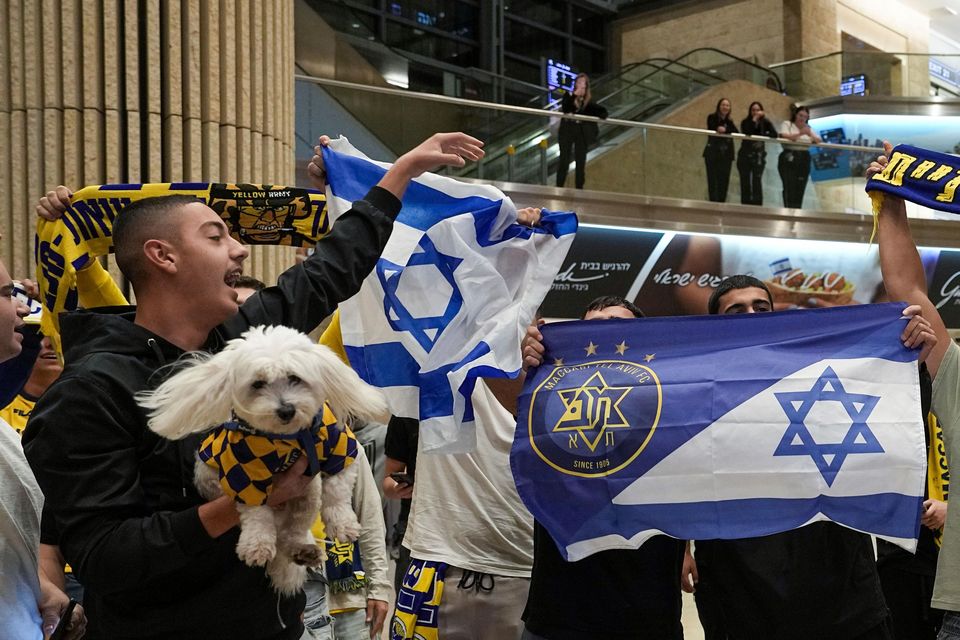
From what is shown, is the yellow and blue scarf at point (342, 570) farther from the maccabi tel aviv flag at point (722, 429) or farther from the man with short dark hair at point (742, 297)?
the man with short dark hair at point (742, 297)

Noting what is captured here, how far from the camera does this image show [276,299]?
2.59m

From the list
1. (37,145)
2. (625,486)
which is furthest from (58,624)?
(37,145)

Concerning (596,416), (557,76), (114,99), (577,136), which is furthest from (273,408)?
(557,76)

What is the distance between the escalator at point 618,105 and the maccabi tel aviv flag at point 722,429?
327 inches

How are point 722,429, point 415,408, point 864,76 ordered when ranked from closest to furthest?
point 722,429
point 415,408
point 864,76

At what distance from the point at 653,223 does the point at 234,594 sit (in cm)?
1218

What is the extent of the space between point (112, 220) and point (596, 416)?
1.80 meters

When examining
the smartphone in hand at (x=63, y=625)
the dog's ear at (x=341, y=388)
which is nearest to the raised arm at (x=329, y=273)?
the dog's ear at (x=341, y=388)

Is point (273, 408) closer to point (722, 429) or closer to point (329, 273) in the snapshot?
point (329, 273)

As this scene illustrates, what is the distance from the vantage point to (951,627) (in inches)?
132

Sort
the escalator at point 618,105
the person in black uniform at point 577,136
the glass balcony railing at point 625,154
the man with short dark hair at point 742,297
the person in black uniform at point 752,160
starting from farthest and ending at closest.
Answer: the person in black uniform at point 752,160, the person in black uniform at point 577,136, the escalator at point 618,105, the glass balcony railing at point 625,154, the man with short dark hair at point 742,297

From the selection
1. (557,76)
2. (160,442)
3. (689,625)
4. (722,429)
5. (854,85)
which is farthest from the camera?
(557,76)

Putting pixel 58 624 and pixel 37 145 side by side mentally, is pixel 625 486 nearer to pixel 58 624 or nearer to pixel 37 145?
pixel 58 624

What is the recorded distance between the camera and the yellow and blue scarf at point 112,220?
3.58 metres
